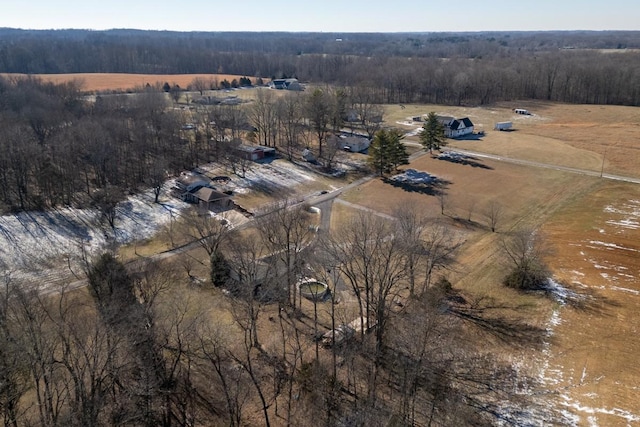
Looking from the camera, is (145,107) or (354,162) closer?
(354,162)

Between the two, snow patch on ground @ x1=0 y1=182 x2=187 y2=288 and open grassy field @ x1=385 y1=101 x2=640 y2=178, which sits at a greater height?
open grassy field @ x1=385 y1=101 x2=640 y2=178

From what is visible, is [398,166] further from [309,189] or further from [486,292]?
[486,292]

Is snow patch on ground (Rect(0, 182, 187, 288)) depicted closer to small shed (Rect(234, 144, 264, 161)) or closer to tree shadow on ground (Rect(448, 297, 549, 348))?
small shed (Rect(234, 144, 264, 161))

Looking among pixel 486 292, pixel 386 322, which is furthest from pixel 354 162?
pixel 386 322

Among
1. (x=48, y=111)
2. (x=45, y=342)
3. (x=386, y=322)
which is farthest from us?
(x=48, y=111)

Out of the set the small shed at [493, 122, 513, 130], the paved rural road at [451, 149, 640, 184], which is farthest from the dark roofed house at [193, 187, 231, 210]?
the small shed at [493, 122, 513, 130]

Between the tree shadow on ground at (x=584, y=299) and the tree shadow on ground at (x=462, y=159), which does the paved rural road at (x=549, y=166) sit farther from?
the tree shadow on ground at (x=584, y=299)

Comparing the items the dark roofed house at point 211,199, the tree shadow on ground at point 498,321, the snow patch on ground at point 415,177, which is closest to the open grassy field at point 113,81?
the dark roofed house at point 211,199
